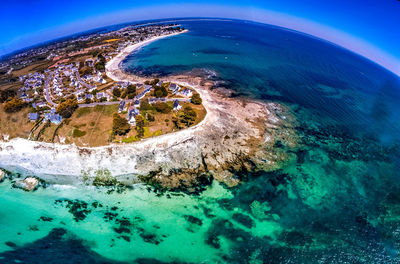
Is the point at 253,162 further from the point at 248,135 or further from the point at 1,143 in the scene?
the point at 1,143

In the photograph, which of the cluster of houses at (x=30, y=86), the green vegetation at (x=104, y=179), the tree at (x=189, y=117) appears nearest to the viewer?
the green vegetation at (x=104, y=179)

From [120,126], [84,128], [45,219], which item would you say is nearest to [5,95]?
[84,128]

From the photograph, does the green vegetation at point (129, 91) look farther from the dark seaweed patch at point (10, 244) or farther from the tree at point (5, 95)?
the dark seaweed patch at point (10, 244)

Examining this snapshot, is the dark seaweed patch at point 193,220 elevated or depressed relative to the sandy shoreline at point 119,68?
depressed

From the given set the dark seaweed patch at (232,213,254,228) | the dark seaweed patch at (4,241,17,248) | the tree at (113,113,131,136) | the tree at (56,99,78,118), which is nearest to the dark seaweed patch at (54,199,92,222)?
the dark seaweed patch at (4,241,17,248)

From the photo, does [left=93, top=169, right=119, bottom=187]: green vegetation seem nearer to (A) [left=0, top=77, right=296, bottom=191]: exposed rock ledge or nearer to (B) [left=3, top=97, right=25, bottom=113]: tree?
(A) [left=0, top=77, right=296, bottom=191]: exposed rock ledge

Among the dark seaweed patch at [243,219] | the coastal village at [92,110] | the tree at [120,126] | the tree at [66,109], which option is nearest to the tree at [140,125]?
the coastal village at [92,110]

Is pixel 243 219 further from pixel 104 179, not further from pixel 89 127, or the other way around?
pixel 89 127

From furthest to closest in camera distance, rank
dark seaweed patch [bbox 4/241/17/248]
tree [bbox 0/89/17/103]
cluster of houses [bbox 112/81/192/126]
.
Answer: tree [bbox 0/89/17/103]
cluster of houses [bbox 112/81/192/126]
dark seaweed patch [bbox 4/241/17/248]
